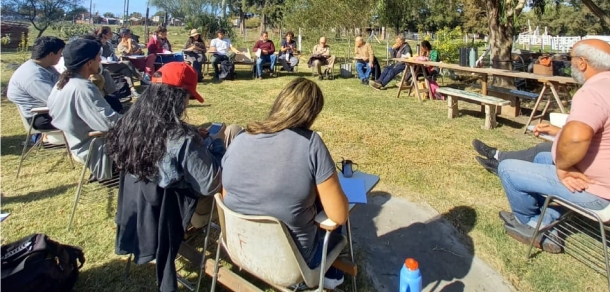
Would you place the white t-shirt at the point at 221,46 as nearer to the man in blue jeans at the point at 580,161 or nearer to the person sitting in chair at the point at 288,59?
the person sitting in chair at the point at 288,59

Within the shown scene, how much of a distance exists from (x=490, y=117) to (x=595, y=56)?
361cm

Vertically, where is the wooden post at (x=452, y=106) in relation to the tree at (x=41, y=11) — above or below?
below

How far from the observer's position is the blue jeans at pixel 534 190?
7.72 ft

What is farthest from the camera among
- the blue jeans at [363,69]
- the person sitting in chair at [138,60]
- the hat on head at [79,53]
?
the blue jeans at [363,69]

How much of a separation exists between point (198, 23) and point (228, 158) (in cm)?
2439

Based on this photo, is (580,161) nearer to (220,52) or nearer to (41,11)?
(220,52)

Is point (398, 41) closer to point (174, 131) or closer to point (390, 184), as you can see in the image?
point (390, 184)

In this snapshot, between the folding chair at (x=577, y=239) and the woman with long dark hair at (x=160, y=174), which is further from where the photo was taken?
the folding chair at (x=577, y=239)

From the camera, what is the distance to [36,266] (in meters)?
2.00

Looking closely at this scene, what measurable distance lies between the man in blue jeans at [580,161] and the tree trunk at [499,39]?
21.8 ft

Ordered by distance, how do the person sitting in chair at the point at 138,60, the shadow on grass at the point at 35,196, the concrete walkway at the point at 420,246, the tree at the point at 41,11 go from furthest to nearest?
1. the tree at the point at 41,11
2. the person sitting in chair at the point at 138,60
3. the shadow on grass at the point at 35,196
4. the concrete walkway at the point at 420,246

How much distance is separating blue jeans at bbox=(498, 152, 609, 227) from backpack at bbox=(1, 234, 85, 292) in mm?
2983

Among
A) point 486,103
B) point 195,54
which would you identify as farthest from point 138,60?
point 486,103

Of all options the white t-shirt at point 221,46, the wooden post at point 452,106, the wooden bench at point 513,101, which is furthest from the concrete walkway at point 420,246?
the white t-shirt at point 221,46
